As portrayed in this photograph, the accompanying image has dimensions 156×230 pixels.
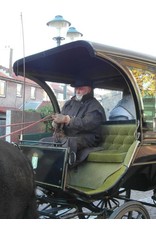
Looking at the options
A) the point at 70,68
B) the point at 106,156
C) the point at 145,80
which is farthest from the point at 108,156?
the point at 70,68

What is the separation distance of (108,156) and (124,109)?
830 millimetres

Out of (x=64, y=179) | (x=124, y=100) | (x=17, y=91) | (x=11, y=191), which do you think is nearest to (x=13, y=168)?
(x=11, y=191)

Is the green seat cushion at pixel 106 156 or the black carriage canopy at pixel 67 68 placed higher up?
the black carriage canopy at pixel 67 68

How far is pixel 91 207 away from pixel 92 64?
6.41 feet

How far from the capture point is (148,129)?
3.80m

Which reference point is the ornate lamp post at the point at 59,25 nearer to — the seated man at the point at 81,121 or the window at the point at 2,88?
the seated man at the point at 81,121

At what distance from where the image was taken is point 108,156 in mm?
3799

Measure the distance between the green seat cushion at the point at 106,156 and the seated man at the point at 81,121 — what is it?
0.09 meters

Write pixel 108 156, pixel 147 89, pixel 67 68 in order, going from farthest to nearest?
pixel 67 68 → pixel 147 89 → pixel 108 156

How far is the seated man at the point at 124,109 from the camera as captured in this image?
4305mm

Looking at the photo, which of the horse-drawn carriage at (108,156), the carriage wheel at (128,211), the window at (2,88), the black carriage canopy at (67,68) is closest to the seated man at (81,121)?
the horse-drawn carriage at (108,156)

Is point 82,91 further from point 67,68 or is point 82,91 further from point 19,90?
point 19,90

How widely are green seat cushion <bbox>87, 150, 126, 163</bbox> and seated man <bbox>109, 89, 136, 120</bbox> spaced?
621 mm

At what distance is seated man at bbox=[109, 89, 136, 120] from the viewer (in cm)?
430
